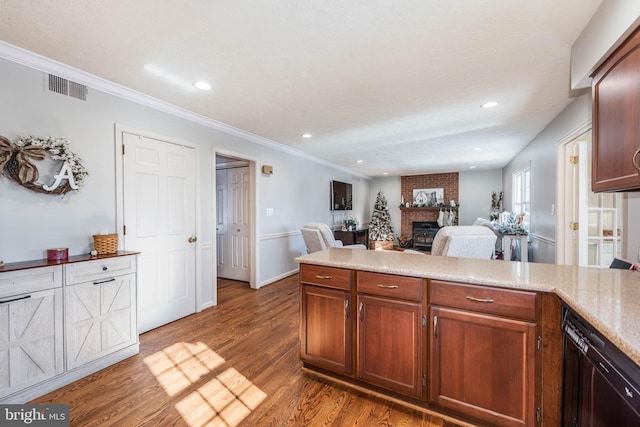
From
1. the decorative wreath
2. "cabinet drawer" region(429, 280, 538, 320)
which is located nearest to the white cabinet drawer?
the decorative wreath

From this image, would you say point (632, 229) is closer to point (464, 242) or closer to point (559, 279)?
point (559, 279)

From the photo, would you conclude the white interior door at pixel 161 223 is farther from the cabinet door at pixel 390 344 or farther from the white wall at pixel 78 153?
the cabinet door at pixel 390 344

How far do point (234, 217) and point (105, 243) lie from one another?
249cm

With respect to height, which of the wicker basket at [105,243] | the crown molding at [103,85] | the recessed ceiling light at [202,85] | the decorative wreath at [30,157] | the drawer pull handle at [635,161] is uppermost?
the recessed ceiling light at [202,85]

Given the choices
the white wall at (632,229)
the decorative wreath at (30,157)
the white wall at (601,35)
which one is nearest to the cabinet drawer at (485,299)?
A: the white wall at (632,229)

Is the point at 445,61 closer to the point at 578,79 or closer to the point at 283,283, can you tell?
the point at 578,79

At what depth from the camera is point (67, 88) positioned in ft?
7.56

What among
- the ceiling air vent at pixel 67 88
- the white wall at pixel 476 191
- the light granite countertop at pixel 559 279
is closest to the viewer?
the light granite countertop at pixel 559 279

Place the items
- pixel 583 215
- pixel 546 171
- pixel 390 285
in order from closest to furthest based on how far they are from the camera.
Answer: pixel 390 285, pixel 583 215, pixel 546 171

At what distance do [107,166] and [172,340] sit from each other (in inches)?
70.4

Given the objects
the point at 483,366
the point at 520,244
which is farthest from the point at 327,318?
the point at 520,244

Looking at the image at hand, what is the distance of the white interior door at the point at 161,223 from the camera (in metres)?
2.80

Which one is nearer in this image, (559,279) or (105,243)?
(559,279)

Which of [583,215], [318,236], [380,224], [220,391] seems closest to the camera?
[220,391]
